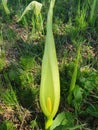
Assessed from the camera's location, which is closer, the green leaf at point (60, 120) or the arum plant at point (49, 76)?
the arum plant at point (49, 76)

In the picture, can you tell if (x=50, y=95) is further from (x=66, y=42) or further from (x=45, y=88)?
(x=66, y=42)

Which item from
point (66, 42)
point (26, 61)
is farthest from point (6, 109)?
point (66, 42)

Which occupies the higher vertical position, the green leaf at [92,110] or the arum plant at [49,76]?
the arum plant at [49,76]

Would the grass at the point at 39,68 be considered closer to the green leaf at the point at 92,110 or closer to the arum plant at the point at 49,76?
the green leaf at the point at 92,110

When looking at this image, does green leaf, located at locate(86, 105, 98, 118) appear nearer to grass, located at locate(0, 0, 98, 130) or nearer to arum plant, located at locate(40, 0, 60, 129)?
grass, located at locate(0, 0, 98, 130)

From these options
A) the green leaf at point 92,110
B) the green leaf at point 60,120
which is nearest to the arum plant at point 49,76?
the green leaf at point 60,120

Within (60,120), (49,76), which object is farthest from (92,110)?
(49,76)
